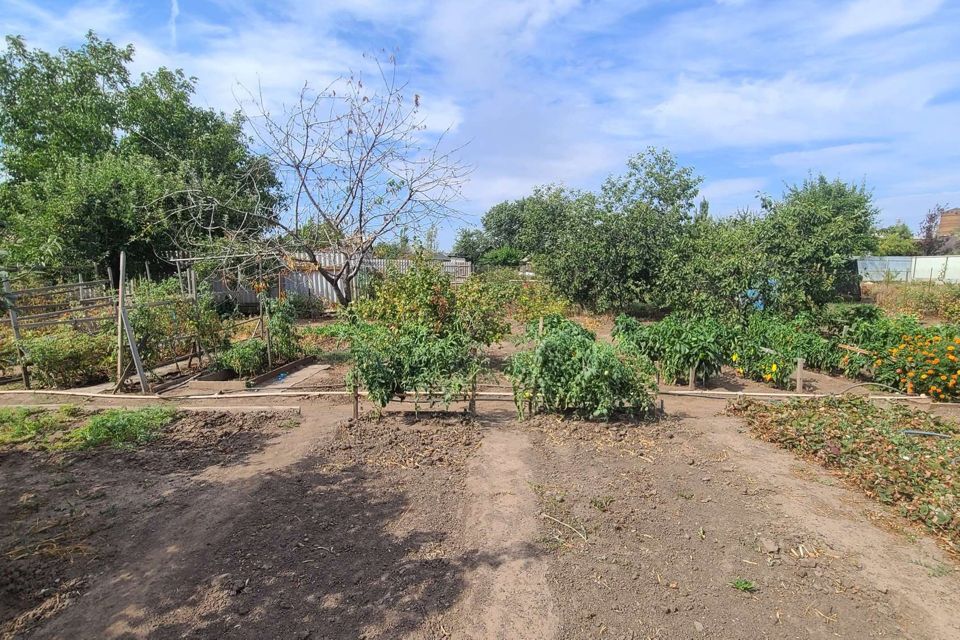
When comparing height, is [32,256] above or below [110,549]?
above

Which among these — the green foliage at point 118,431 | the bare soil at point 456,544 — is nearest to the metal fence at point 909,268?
the bare soil at point 456,544

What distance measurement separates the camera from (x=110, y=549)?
3.12m

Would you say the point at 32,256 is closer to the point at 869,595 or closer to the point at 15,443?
the point at 15,443

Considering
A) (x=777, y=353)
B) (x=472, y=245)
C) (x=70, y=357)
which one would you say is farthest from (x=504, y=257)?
(x=70, y=357)

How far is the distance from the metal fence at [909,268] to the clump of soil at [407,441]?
22.8 m

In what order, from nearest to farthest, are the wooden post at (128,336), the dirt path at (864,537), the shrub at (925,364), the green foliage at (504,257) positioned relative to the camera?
the dirt path at (864,537) < the shrub at (925,364) < the wooden post at (128,336) < the green foliage at (504,257)

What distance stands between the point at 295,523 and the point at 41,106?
21656mm

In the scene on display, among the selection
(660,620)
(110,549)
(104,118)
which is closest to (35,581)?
(110,549)

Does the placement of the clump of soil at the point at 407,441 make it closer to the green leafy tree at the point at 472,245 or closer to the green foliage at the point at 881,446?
the green foliage at the point at 881,446

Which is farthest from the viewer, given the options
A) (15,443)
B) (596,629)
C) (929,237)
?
(929,237)

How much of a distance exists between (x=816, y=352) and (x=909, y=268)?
22.1 meters

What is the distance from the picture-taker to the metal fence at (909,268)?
21750 millimetres

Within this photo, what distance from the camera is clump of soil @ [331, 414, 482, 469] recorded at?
175 inches

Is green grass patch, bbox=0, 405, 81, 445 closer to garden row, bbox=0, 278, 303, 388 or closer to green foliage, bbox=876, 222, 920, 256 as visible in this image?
garden row, bbox=0, 278, 303, 388
